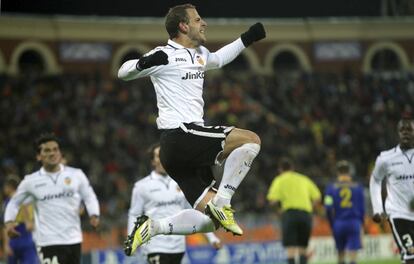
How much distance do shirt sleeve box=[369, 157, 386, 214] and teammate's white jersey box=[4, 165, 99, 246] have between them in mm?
3327

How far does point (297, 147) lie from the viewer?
33281 millimetres

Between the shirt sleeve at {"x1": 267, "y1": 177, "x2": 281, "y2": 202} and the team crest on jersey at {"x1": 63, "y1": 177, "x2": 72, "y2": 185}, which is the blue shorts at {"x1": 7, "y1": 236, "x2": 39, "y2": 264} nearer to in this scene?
the team crest on jersey at {"x1": 63, "y1": 177, "x2": 72, "y2": 185}

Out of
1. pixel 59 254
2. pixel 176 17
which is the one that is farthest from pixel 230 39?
pixel 176 17

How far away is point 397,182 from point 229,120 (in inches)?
880

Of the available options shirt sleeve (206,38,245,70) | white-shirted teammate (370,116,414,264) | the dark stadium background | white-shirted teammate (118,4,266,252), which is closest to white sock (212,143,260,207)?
white-shirted teammate (118,4,266,252)

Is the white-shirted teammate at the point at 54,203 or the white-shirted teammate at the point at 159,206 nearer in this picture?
the white-shirted teammate at the point at 54,203

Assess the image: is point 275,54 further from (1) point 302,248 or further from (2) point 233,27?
(1) point 302,248

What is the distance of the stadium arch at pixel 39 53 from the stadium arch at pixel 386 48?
16.0 meters

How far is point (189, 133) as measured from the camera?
26.3 ft

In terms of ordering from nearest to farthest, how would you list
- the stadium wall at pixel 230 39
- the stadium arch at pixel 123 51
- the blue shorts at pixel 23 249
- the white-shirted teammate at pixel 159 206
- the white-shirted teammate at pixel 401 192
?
the white-shirted teammate at pixel 401 192 < the white-shirted teammate at pixel 159 206 < the blue shorts at pixel 23 249 < the stadium wall at pixel 230 39 < the stadium arch at pixel 123 51

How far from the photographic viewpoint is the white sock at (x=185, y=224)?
823 centimetres

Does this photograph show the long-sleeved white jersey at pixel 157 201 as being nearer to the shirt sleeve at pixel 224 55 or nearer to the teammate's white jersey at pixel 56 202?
the teammate's white jersey at pixel 56 202

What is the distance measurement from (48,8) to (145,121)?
1045 cm

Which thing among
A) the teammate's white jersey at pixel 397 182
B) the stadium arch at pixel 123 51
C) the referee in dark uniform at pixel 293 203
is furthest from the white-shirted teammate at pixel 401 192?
the stadium arch at pixel 123 51
